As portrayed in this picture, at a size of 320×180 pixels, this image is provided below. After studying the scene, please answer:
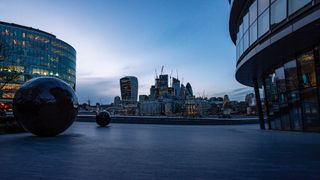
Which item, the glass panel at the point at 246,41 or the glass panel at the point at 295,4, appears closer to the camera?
the glass panel at the point at 295,4

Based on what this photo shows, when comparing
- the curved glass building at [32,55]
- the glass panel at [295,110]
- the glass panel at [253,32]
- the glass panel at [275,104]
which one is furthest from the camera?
the curved glass building at [32,55]

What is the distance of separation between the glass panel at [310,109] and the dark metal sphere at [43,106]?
47.2 ft

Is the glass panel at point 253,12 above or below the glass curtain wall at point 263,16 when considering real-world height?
above

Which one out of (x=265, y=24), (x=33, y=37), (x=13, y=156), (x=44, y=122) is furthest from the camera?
(x=33, y=37)

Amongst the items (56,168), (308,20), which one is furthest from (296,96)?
(56,168)

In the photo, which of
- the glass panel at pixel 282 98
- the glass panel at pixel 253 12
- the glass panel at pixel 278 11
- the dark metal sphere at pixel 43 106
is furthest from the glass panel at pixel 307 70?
the dark metal sphere at pixel 43 106

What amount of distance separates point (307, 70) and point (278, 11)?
15.3 ft

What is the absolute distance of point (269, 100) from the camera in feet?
83.9

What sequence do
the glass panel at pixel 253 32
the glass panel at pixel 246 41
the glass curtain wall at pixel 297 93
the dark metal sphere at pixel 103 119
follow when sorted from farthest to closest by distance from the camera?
1. the dark metal sphere at pixel 103 119
2. the glass panel at pixel 246 41
3. the glass panel at pixel 253 32
4. the glass curtain wall at pixel 297 93

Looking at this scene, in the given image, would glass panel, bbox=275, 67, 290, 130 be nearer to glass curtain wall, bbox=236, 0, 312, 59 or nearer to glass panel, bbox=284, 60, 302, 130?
glass panel, bbox=284, 60, 302, 130

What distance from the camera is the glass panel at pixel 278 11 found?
15.4 m

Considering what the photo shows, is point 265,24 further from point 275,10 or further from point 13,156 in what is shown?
point 13,156

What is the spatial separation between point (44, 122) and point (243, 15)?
57.5 feet

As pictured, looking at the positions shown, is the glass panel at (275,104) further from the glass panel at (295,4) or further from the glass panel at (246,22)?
the glass panel at (295,4)
